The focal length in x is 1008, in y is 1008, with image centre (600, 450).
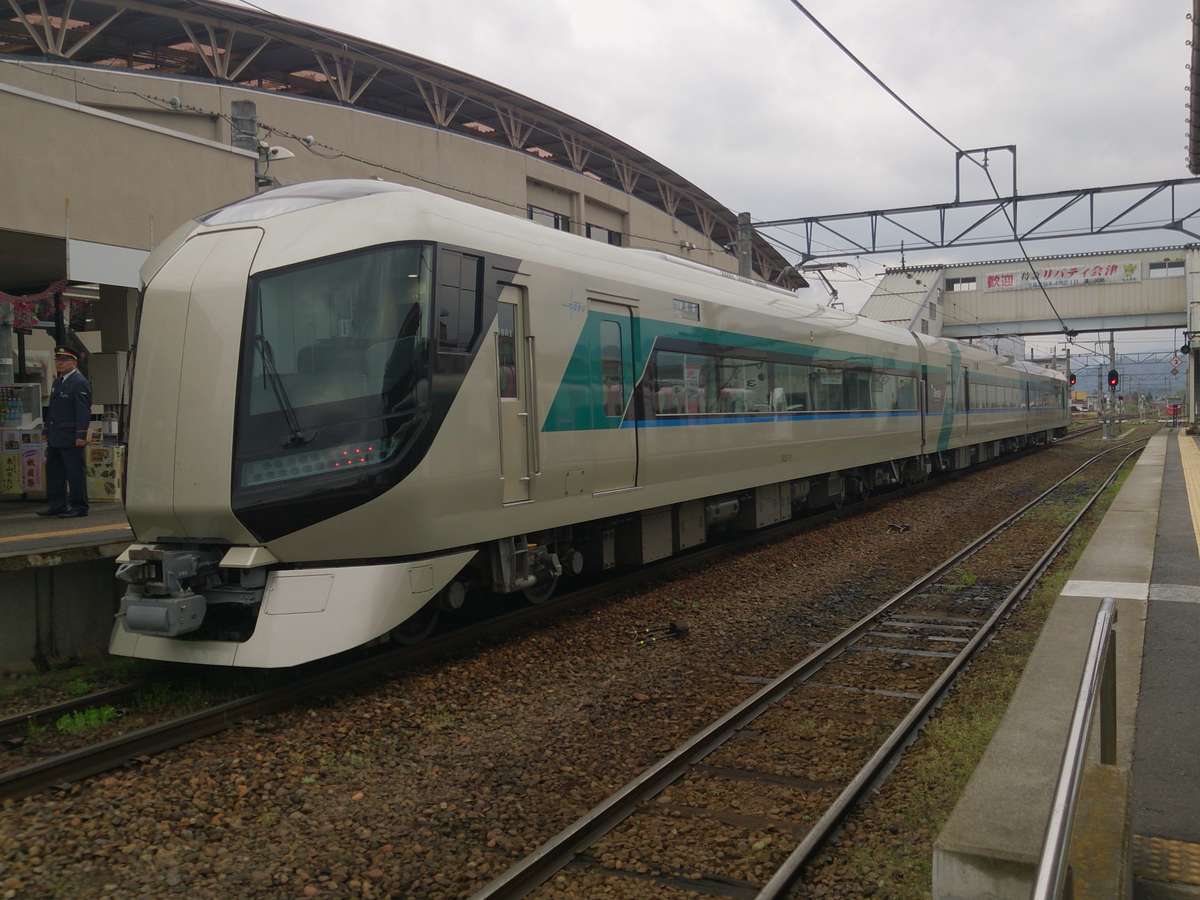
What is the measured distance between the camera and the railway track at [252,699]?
4852 millimetres

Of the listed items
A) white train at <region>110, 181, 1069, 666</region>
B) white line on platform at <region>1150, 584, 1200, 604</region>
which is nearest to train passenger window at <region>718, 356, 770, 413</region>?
white train at <region>110, 181, 1069, 666</region>

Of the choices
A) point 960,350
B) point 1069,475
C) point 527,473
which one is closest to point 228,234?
point 527,473

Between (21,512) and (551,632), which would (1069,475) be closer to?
(551,632)

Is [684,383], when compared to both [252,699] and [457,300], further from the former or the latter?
[252,699]

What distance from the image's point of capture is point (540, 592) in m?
8.57

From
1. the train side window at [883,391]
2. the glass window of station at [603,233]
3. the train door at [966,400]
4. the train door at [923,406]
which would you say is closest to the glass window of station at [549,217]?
the glass window of station at [603,233]

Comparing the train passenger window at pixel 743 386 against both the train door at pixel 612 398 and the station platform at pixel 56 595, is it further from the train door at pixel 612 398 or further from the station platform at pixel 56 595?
the station platform at pixel 56 595

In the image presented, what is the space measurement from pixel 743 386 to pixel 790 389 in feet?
5.17

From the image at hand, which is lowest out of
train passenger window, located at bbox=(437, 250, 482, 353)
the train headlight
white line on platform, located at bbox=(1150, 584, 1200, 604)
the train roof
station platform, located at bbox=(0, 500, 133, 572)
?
white line on platform, located at bbox=(1150, 584, 1200, 604)

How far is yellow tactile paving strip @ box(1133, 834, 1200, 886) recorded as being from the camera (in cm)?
383

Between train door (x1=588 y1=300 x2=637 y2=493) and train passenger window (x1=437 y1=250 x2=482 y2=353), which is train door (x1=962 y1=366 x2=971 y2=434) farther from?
train passenger window (x1=437 y1=250 x2=482 y2=353)

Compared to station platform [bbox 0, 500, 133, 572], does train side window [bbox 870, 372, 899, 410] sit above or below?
above

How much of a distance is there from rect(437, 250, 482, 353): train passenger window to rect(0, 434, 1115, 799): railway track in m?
2.13

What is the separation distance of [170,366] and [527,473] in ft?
8.23
